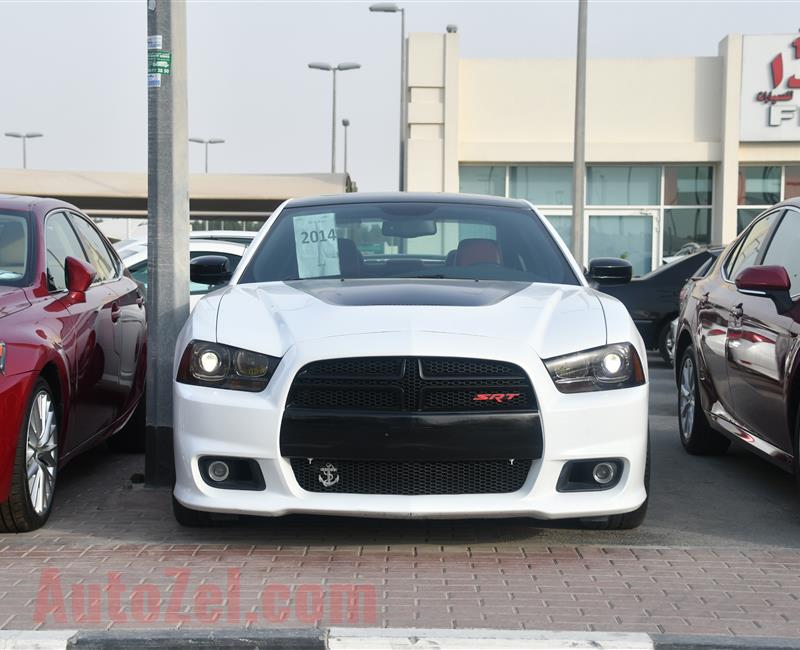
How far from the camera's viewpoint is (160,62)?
23.1 ft

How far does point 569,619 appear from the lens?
4.52 m

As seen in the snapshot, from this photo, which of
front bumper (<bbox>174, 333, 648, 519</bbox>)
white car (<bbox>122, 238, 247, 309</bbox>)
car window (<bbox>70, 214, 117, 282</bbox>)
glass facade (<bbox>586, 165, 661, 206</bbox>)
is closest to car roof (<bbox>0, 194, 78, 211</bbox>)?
car window (<bbox>70, 214, 117, 282</bbox>)

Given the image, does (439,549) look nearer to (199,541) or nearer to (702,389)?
(199,541)

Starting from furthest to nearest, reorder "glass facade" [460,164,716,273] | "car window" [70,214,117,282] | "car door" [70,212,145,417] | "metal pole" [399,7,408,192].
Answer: "metal pole" [399,7,408,192] < "glass facade" [460,164,716,273] < "car window" [70,214,117,282] < "car door" [70,212,145,417]

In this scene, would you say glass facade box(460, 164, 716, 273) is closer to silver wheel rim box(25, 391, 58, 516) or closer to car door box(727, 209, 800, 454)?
car door box(727, 209, 800, 454)

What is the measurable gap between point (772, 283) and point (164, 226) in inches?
125

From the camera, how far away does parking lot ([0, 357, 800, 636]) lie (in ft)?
14.9

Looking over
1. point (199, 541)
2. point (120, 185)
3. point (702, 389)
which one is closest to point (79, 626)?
point (199, 541)

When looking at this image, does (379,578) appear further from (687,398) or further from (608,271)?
(687,398)

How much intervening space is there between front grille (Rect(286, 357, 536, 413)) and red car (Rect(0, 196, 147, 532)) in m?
1.29

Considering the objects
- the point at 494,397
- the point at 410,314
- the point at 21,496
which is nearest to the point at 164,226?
the point at 21,496

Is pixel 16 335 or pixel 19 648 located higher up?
pixel 16 335

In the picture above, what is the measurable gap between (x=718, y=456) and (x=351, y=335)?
3866mm

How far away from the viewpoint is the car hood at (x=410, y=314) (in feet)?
17.8
